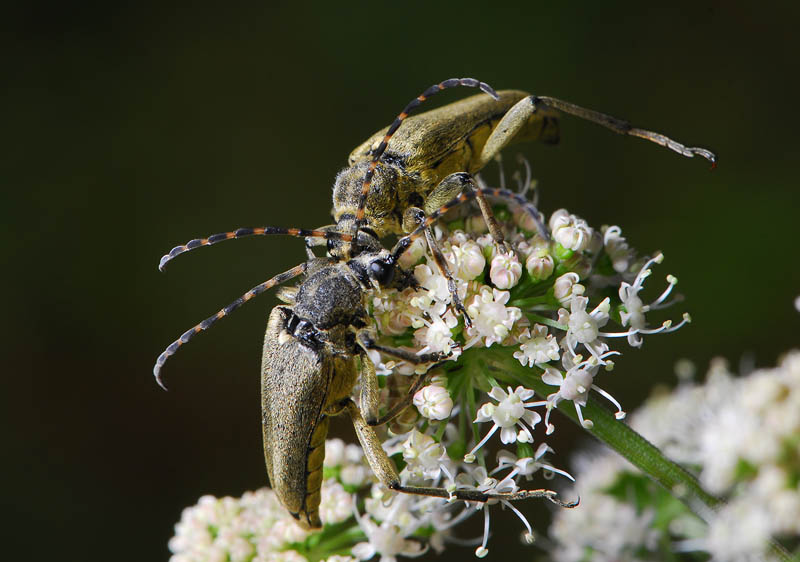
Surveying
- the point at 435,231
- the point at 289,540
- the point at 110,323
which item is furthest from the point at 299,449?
the point at 110,323

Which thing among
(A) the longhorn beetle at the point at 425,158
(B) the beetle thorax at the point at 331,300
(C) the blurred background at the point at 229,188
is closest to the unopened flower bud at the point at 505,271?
(A) the longhorn beetle at the point at 425,158

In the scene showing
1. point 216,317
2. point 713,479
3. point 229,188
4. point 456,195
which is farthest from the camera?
point 229,188

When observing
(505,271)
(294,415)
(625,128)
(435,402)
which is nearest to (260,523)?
(294,415)

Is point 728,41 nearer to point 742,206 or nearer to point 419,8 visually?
point 742,206

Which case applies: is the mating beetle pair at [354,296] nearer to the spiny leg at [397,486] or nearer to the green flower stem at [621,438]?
the spiny leg at [397,486]

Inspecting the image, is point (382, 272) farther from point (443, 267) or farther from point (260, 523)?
point (260, 523)
